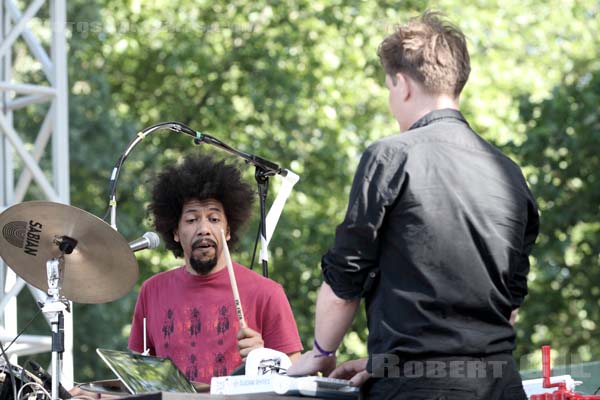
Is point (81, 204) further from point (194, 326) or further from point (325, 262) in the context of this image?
point (325, 262)

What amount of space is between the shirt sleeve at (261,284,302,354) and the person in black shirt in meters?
1.62

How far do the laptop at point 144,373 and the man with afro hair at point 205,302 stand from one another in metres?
1.03

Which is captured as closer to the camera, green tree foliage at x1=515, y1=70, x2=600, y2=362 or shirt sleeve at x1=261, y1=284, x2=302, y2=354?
shirt sleeve at x1=261, y1=284, x2=302, y2=354

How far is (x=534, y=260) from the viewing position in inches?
495

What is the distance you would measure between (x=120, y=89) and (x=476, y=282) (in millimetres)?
13023

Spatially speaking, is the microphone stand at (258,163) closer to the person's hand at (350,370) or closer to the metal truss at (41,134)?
the person's hand at (350,370)

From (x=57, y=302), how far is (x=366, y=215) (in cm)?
131

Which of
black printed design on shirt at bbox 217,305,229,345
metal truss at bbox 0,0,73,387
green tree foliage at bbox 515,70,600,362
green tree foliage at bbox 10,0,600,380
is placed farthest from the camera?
green tree foliage at bbox 10,0,600,380

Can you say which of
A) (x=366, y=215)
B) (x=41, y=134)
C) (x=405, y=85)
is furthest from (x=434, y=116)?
(x=41, y=134)

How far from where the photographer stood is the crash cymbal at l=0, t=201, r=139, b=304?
3.56 metres

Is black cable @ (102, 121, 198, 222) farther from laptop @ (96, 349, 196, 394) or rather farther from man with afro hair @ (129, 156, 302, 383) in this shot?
laptop @ (96, 349, 196, 394)

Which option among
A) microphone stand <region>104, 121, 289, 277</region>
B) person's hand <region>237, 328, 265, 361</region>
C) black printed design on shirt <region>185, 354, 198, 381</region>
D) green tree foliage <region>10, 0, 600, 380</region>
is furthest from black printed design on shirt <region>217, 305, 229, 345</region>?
green tree foliage <region>10, 0, 600, 380</region>

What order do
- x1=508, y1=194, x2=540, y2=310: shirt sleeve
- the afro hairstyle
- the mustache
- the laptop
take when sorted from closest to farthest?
1. x1=508, y1=194, x2=540, y2=310: shirt sleeve
2. the laptop
3. the mustache
4. the afro hairstyle

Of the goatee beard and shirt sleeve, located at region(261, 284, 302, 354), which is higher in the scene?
the goatee beard
